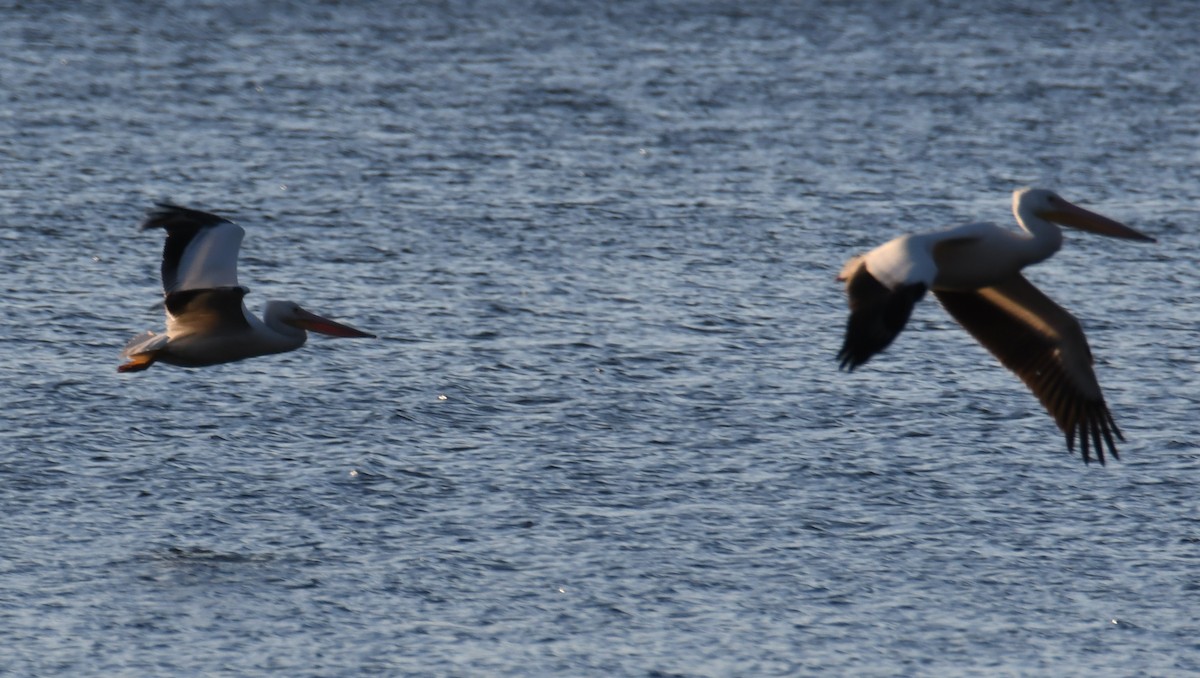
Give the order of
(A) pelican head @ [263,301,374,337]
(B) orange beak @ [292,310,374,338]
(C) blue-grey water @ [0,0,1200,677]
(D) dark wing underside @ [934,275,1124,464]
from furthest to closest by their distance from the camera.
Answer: (B) orange beak @ [292,310,374,338] < (A) pelican head @ [263,301,374,337] < (C) blue-grey water @ [0,0,1200,677] < (D) dark wing underside @ [934,275,1124,464]

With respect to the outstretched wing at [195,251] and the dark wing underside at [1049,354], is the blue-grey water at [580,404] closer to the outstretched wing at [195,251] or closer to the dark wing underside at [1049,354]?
the dark wing underside at [1049,354]

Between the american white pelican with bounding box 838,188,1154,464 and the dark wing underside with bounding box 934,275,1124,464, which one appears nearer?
the american white pelican with bounding box 838,188,1154,464

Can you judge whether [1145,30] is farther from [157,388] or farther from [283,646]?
[283,646]

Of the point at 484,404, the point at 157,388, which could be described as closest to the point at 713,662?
the point at 484,404

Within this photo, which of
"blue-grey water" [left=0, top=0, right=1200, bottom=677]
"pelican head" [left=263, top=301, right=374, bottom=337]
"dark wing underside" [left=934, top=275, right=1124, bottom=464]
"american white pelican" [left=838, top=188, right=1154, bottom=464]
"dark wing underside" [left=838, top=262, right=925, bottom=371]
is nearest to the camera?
"dark wing underside" [left=838, top=262, right=925, bottom=371]

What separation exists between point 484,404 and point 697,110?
472 inches

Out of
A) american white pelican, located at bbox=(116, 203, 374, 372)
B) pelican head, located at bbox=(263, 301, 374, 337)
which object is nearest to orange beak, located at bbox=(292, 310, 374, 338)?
pelican head, located at bbox=(263, 301, 374, 337)

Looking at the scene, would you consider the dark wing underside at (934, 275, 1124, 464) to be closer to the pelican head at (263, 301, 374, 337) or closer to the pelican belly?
the pelican head at (263, 301, 374, 337)

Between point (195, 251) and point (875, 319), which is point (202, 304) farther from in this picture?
point (875, 319)

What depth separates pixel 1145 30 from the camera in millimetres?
31984

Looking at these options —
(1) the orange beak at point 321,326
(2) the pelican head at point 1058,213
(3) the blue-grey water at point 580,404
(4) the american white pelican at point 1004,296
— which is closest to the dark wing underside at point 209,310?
(1) the orange beak at point 321,326

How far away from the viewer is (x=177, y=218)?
10805 mm

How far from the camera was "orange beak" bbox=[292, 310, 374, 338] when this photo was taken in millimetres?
11359

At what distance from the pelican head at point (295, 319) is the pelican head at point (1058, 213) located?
12.6 ft
